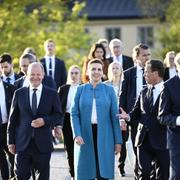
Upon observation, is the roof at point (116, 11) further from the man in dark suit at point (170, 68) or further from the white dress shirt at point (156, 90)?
the white dress shirt at point (156, 90)

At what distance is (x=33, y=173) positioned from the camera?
1295cm

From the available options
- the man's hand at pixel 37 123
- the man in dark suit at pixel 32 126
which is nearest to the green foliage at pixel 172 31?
the man in dark suit at pixel 32 126

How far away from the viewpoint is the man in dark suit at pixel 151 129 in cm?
1244

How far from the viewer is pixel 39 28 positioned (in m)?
47.7

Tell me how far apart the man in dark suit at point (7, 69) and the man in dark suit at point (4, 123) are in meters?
0.82

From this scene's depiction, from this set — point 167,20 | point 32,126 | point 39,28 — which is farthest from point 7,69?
point 167,20

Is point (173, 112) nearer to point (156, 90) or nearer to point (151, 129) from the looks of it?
point (156, 90)

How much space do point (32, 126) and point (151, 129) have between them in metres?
1.69

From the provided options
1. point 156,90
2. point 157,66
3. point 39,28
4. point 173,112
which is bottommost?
point 173,112

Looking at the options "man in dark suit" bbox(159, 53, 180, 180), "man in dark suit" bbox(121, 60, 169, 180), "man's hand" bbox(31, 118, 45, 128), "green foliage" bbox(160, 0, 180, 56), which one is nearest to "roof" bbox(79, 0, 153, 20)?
"green foliage" bbox(160, 0, 180, 56)

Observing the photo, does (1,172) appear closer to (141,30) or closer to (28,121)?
(28,121)

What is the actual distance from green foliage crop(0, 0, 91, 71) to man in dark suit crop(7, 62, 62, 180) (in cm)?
2918

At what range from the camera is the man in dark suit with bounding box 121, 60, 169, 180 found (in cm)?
1244

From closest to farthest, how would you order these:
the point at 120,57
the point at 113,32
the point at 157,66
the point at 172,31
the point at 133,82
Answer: the point at 157,66, the point at 133,82, the point at 120,57, the point at 172,31, the point at 113,32
